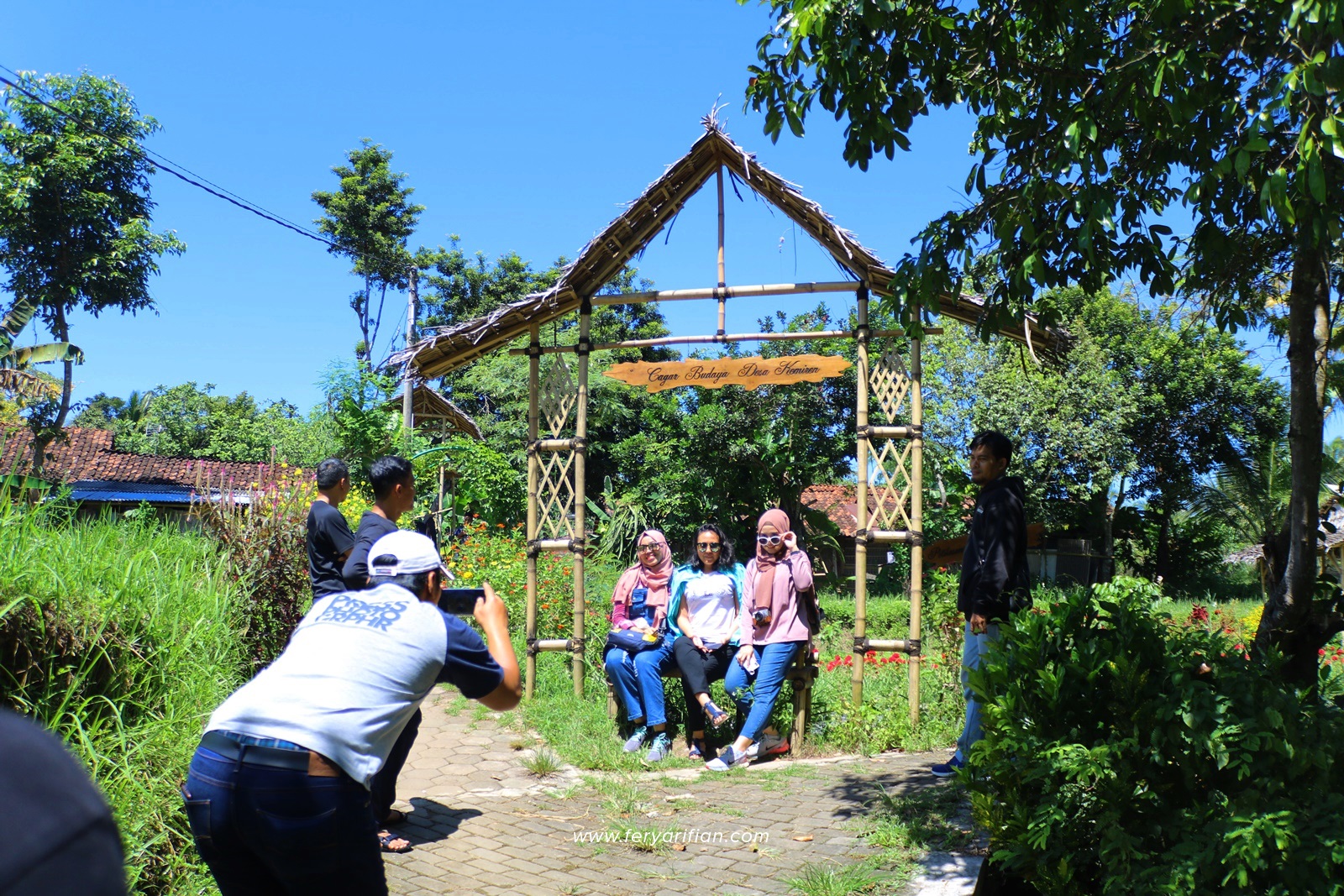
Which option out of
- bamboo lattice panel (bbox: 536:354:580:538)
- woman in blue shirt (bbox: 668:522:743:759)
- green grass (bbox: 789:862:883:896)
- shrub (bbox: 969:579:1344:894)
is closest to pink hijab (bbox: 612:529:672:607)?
woman in blue shirt (bbox: 668:522:743:759)

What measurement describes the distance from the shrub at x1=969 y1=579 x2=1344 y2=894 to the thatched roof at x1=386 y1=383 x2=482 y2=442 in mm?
11529

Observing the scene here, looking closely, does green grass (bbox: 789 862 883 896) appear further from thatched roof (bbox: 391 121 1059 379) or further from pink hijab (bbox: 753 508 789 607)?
thatched roof (bbox: 391 121 1059 379)

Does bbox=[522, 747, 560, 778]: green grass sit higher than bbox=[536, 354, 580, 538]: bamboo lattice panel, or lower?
lower

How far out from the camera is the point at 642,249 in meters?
8.12

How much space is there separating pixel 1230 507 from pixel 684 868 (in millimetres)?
21627

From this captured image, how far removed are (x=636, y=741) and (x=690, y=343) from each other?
319 cm

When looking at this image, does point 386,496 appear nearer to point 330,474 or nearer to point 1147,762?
point 330,474

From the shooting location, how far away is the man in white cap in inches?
88.9

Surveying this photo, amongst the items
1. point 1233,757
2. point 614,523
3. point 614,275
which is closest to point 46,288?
point 614,523

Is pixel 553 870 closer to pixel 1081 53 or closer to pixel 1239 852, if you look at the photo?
pixel 1239 852

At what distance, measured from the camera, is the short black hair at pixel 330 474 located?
5.31 meters

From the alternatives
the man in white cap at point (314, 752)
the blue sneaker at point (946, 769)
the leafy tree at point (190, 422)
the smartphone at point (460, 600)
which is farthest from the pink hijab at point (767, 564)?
the leafy tree at point (190, 422)

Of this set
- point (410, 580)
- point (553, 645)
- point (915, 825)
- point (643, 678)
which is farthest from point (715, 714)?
point (410, 580)

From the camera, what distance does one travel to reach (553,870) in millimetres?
4492
